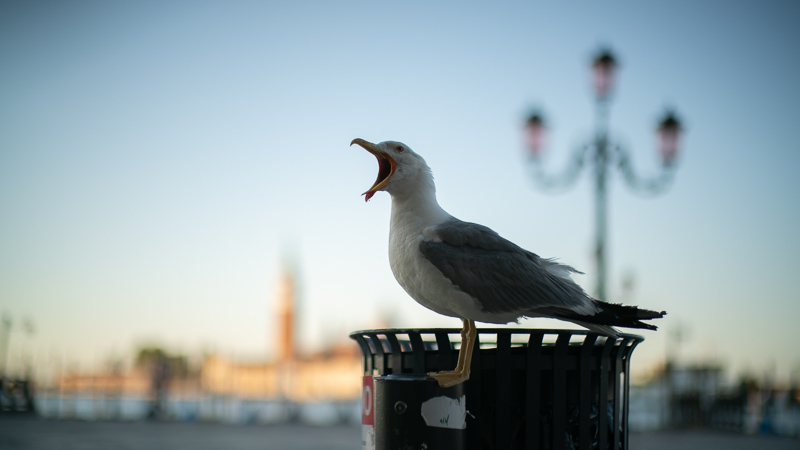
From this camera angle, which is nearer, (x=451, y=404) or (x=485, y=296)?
(x=451, y=404)

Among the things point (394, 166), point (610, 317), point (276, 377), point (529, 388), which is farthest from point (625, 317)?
point (276, 377)

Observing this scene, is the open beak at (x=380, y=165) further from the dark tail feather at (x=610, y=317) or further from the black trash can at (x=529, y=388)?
the dark tail feather at (x=610, y=317)

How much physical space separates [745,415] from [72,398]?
1663cm

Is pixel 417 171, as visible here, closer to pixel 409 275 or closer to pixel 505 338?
pixel 409 275

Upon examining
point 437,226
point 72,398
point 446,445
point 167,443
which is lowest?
point 72,398

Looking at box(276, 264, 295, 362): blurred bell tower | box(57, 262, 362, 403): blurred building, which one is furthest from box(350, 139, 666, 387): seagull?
box(276, 264, 295, 362): blurred bell tower

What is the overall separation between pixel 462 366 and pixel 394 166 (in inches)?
30.9

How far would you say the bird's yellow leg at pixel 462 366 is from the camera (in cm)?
213

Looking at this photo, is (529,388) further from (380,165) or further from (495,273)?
(380,165)

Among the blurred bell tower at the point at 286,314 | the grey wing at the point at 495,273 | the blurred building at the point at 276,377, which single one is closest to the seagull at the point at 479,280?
the grey wing at the point at 495,273

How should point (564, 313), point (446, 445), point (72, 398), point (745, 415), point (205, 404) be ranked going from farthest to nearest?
point (205, 404), point (72, 398), point (745, 415), point (564, 313), point (446, 445)

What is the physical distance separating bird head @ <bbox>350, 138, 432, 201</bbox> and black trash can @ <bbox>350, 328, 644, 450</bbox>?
0.52 meters

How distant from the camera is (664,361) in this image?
2038 centimetres

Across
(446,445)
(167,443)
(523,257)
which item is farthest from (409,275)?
(167,443)
